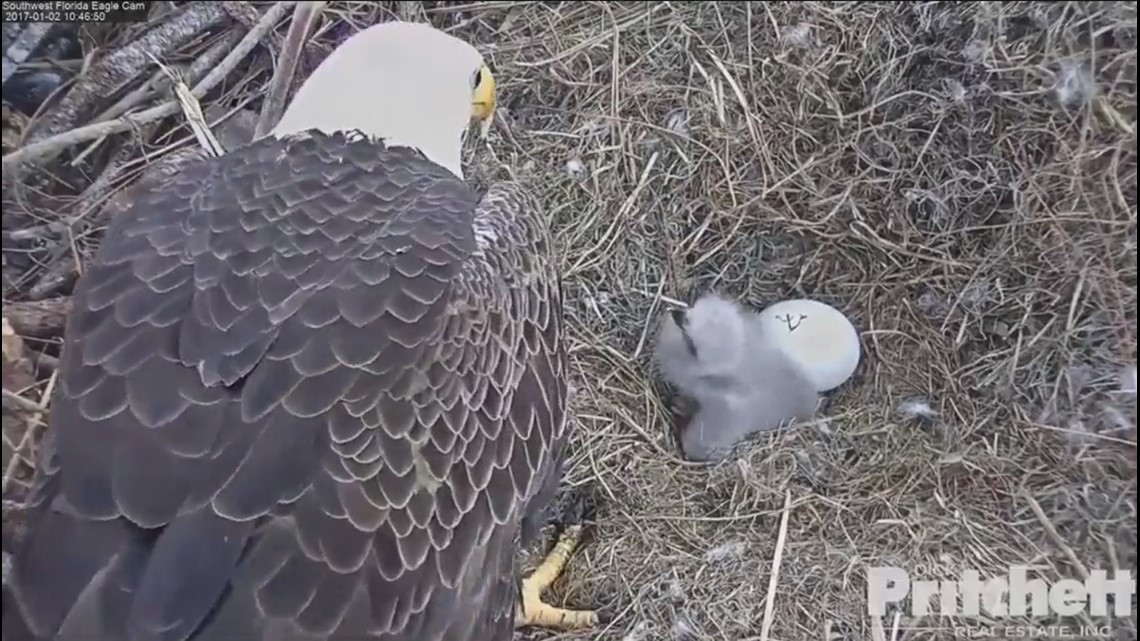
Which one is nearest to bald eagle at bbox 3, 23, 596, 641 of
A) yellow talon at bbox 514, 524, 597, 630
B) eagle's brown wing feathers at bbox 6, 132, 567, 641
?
eagle's brown wing feathers at bbox 6, 132, 567, 641

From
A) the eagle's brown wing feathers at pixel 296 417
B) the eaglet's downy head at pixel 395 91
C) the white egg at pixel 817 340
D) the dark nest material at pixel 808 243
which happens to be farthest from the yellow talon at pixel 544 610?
the eaglet's downy head at pixel 395 91

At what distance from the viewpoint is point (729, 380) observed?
144 cm

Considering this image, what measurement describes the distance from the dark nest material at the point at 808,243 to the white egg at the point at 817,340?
2.7 inches

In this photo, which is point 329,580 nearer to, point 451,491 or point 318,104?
point 451,491

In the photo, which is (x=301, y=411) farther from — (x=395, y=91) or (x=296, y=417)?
(x=395, y=91)

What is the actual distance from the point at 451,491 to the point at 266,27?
0.79 meters

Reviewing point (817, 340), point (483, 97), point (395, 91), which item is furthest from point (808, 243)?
point (395, 91)

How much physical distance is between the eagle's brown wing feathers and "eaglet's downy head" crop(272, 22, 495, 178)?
0.12 meters

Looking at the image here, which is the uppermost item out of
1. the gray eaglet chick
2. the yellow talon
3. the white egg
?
the white egg

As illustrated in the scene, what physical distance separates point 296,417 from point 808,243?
Answer: 864 millimetres

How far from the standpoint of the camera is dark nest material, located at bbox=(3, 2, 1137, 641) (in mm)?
1324

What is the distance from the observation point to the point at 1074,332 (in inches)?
54.1

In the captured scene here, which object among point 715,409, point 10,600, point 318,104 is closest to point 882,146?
point 715,409

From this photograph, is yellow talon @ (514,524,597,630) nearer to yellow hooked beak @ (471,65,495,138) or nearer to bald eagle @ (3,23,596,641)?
bald eagle @ (3,23,596,641)
